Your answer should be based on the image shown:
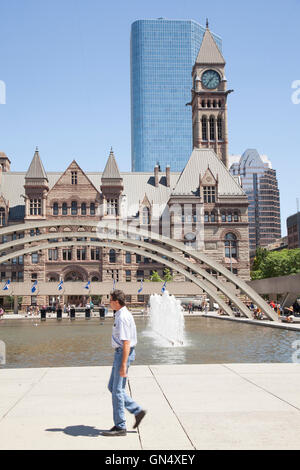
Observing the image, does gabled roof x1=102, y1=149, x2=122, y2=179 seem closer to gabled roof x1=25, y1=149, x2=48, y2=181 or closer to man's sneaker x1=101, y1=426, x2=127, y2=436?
gabled roof x1=25, y1=149, x2=48, y2=181

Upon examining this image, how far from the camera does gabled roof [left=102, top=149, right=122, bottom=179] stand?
81562 millimetres

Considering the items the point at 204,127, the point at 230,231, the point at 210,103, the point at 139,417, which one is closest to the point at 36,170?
the point at 230,231

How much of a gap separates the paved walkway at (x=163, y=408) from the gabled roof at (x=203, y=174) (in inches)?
2790

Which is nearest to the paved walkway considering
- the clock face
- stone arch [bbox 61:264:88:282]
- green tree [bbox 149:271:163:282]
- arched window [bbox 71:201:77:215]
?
green tree [bbox 149:271:163:282]

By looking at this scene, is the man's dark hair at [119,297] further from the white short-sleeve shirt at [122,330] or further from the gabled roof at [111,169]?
the gabled roof at [111,169]

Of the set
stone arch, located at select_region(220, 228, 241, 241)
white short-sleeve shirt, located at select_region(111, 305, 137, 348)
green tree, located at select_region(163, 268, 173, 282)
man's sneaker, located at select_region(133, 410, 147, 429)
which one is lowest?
man's sneaker, located at select_region(133, 410, 147, 429)

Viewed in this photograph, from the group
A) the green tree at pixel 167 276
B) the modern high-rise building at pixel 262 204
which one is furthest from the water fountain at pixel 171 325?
the modern high-rise building at pixel 262 204

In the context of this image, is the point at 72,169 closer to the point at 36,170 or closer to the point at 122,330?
the point at 36,170

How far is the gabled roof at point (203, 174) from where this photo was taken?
8256 centimetres

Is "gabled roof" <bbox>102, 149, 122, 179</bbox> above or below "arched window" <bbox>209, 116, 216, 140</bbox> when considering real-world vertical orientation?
below

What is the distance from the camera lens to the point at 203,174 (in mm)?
83312

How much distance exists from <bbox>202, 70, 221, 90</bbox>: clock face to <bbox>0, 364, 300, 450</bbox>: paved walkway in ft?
301

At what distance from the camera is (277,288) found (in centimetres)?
4103

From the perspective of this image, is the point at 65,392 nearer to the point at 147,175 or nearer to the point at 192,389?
the point at 192,389
